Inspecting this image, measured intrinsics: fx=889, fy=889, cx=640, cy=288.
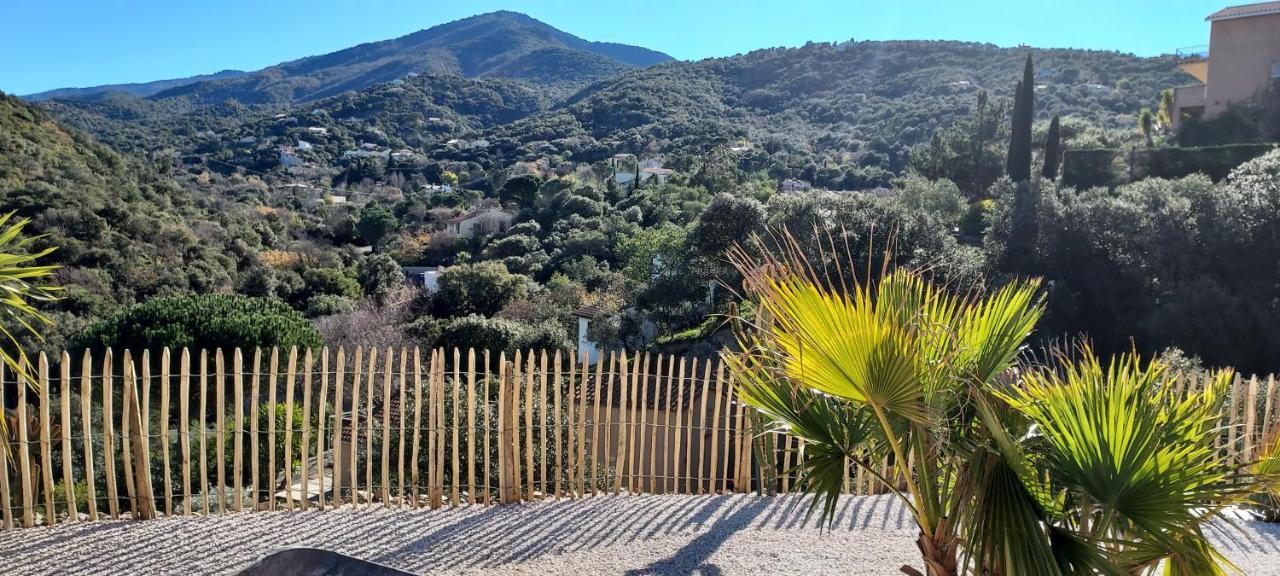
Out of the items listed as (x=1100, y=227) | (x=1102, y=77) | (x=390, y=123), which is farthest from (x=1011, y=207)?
(x=390, y=123)

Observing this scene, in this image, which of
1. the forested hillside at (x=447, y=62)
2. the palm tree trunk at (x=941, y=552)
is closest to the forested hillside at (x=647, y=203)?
the palm tree trunk at (x=941, y=552)

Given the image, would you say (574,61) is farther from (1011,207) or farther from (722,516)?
(722,516)

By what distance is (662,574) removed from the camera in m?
5.18

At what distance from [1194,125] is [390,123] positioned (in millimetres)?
73041

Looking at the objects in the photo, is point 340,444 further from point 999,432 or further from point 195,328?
point 195,328

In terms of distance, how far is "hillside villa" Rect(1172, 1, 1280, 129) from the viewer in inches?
1249

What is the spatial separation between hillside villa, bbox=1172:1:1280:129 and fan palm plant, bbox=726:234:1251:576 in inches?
1422

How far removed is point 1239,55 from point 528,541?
3677cm

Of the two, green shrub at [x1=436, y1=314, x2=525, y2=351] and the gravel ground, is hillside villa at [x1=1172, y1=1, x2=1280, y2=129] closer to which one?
green shrub at [x1=436, y1=314, x2=525, y2=351]

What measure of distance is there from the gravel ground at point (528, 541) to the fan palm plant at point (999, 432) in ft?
7.96

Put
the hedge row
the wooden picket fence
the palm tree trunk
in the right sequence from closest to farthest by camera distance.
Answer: the palm tree trunk < the wooden picket fence < the hedge row

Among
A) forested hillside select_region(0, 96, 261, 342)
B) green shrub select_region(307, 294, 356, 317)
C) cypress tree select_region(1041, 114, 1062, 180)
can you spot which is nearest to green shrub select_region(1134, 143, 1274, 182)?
cypress tree select_region(1041, 114, 1062, 180)

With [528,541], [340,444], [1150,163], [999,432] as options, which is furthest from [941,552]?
[1150,163]

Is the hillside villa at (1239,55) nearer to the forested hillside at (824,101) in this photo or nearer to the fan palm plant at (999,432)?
the forested hillside at (824,101)
